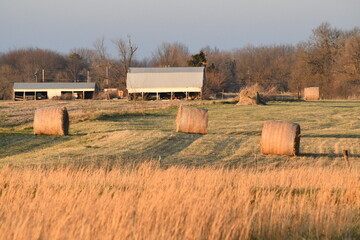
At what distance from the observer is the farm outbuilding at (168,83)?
73.9 meters

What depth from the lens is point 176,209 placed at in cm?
770

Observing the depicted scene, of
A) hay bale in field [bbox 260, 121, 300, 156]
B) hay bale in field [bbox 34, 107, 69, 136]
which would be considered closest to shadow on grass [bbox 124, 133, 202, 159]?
hay bale in field [bbox 260, 121, 300, 156]

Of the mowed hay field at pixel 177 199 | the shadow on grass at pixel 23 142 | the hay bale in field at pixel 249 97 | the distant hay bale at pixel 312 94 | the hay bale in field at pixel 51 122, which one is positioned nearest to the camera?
the mowed hay field at pixel 177 199

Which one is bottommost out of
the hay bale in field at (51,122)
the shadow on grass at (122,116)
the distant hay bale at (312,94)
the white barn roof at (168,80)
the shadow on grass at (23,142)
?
the shadow on grass at (23,142)

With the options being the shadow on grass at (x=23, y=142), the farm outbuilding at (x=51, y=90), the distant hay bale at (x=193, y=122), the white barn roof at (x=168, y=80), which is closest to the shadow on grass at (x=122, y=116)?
the shadow on grass at (x=23, y=142)

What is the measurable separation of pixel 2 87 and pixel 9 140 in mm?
71724

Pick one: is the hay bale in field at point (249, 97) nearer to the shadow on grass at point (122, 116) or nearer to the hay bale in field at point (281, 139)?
the shadow on grass at point (122, 116)

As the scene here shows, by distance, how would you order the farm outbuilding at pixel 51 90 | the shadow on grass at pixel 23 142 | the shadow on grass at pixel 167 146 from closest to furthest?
the shadow on grass at pixel 167 146, the shadow on grass at pixel 23 142, the farm outbuilding at pixel 51 90

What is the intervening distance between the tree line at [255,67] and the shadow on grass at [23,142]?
145 feet

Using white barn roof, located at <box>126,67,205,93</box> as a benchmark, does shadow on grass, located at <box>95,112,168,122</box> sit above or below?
below

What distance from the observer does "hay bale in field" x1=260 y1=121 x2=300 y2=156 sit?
21.0m

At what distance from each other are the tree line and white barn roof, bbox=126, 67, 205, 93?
168 inches

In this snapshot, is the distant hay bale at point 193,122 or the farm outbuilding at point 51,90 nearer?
the distant hay bale at point 193,122

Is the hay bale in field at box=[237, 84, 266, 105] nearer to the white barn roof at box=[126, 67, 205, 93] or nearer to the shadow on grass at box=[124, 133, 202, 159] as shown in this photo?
the white barn roof at box=[126, 67, 205, 93]
